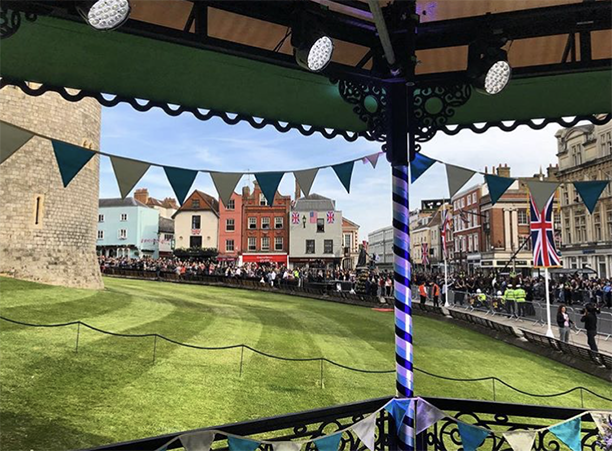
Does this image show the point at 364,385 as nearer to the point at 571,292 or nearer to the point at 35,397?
the point at 35,397

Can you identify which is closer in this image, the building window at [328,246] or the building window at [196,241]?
the building window at [328,246]

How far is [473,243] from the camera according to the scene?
62312 mm

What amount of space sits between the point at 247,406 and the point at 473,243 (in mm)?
58906

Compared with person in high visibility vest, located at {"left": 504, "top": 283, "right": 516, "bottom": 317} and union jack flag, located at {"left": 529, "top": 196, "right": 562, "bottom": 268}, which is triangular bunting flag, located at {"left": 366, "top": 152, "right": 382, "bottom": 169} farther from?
person in high visibility vest, located at {"left": 504, "top": 283, "right": 516, "bottom": 317}

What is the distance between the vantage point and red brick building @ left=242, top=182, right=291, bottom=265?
58219 mm

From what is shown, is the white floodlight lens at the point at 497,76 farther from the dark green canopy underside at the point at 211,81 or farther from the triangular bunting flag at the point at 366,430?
the triangular bunting flag at the point at 366,430

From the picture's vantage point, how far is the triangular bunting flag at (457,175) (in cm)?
540

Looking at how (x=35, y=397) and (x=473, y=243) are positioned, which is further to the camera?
(x=473, y=243)

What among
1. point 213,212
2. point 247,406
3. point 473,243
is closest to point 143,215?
point 213,212

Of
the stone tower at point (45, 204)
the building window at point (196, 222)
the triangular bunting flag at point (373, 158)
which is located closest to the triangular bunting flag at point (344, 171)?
the triangular bunting flag at point (373, 158)

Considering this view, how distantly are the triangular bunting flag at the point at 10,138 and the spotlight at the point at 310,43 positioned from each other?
7.95 feet

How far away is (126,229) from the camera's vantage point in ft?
195

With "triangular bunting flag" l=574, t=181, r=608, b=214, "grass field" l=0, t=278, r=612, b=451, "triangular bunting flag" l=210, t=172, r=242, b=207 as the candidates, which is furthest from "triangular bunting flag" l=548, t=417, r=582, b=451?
"grass field" l=0, t=278, r=612, b=451

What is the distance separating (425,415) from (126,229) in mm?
60846
